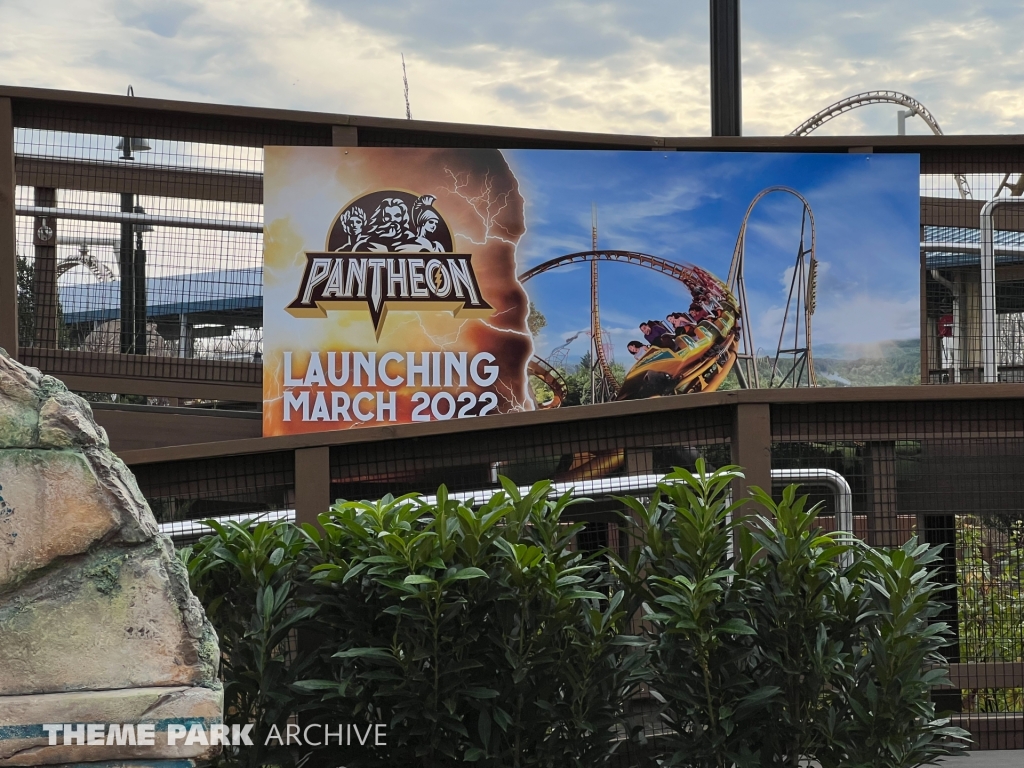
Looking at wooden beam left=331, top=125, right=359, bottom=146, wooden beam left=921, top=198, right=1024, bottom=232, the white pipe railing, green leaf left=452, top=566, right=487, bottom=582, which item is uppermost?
wooden beam left=331, top=125, right=359, bottom=146

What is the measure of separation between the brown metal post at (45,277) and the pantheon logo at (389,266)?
1.37m

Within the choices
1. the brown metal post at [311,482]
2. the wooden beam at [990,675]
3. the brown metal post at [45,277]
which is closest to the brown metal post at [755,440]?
the wooden beam at [990,675]

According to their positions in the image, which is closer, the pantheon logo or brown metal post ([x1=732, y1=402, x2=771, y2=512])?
brown metal post ([x1=732, y1=402, x2=771, y2=512])

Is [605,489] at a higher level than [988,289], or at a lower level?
lower

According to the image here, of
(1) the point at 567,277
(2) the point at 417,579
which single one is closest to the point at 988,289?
(1) the point at 567,277

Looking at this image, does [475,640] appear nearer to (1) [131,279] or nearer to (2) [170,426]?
(2) [170,426]

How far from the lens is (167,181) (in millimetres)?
6387

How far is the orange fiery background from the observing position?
5.98 meters

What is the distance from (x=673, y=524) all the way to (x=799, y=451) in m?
1.33

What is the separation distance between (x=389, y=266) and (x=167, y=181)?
1.48 metres

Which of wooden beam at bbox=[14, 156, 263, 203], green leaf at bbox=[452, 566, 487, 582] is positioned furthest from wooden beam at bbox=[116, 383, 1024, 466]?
wooden beam at bbox=[14, 156, 263, 203]

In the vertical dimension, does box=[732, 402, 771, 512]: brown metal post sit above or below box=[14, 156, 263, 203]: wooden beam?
below

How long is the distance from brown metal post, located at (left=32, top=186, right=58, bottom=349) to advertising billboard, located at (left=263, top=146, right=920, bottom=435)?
3.99 ft

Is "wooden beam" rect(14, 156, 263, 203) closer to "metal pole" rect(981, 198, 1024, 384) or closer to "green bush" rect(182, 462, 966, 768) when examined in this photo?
"green bush" rect(182, 462, 966, 768)
